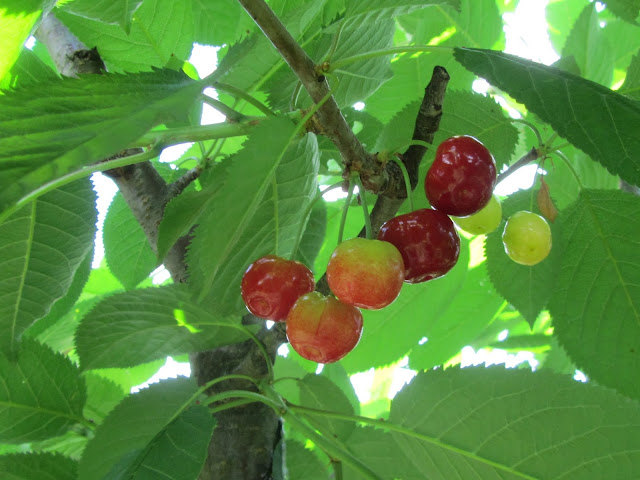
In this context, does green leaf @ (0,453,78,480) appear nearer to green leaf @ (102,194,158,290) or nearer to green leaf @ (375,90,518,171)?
green leaf @ (102,194,158,290)

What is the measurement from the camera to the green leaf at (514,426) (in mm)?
1080

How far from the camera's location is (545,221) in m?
1.29

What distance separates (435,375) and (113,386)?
1.10 m

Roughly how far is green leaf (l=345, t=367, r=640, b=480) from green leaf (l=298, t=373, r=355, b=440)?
21cm

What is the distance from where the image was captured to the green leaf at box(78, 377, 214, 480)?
106 cm

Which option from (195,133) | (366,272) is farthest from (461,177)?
(195,133)

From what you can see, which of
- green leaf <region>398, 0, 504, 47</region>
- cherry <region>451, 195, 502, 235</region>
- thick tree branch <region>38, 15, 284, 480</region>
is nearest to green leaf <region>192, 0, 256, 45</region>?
thick tree branch <region>38, 15, 284, 480</region>

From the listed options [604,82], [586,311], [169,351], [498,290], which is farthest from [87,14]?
[604,82]

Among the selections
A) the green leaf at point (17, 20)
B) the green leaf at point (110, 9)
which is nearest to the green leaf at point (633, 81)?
the green leaf at point (110, 9)

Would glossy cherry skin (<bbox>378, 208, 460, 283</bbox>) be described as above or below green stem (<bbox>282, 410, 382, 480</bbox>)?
above

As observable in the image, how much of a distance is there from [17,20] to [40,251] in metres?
0.65

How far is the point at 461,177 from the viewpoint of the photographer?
104 centimetres

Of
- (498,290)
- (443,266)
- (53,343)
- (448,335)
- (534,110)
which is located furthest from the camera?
(53,343)

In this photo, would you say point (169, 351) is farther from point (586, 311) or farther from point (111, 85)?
point (586, 311)
